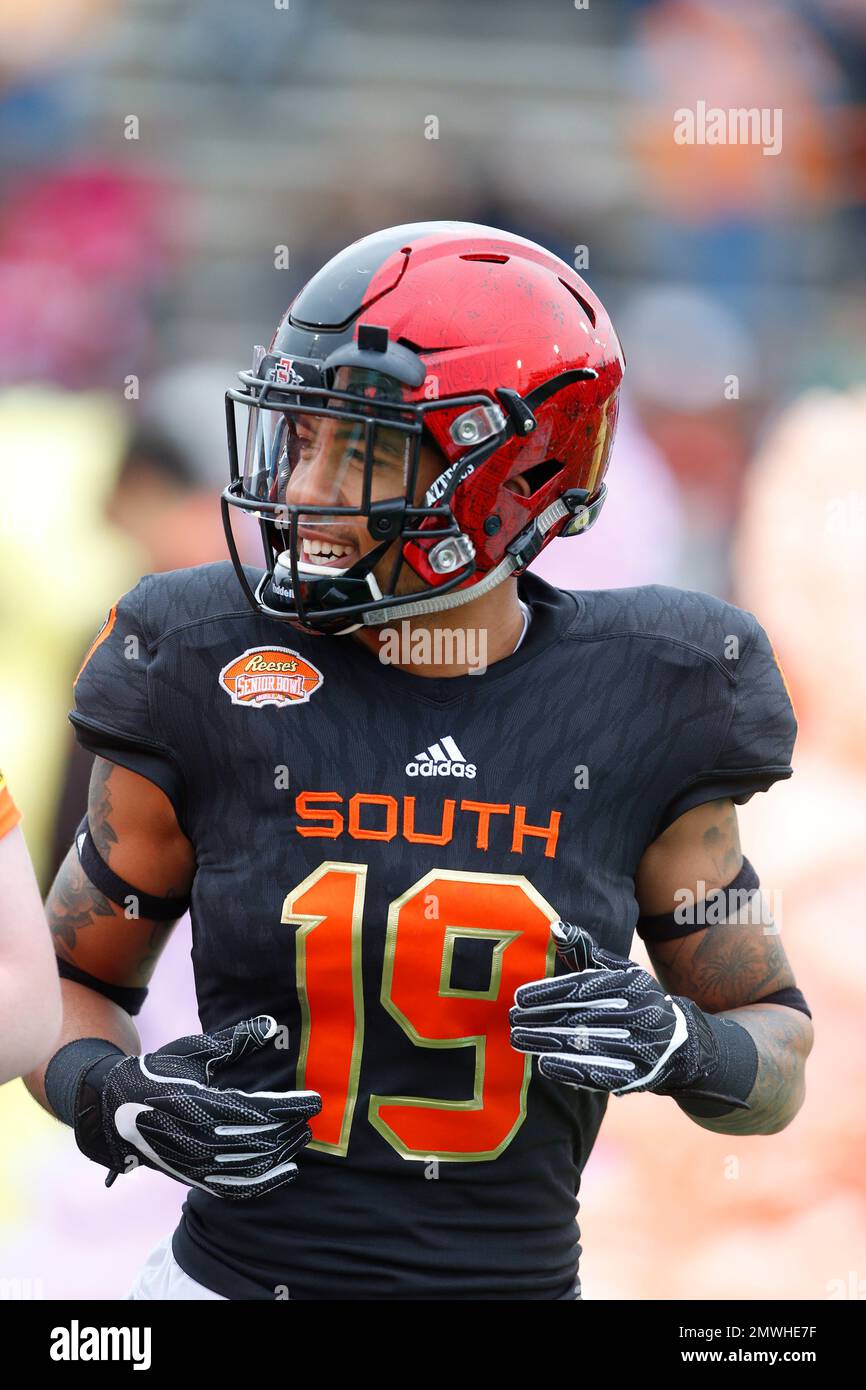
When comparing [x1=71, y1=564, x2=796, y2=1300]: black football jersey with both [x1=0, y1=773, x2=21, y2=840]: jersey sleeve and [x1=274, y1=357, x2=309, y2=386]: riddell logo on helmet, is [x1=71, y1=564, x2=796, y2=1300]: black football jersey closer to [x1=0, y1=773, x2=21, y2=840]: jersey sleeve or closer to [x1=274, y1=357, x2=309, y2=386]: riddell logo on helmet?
[x1=274, y1=357, x2=309, y2=386]: riddell logo on helmet

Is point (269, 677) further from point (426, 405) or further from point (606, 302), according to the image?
point (606, 302)

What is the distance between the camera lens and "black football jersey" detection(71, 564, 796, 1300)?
4.95ft

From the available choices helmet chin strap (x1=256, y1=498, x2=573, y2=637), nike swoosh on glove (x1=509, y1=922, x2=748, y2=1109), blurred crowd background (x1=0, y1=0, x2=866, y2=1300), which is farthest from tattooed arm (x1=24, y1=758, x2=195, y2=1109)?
blurred crowd background (x1=0, y1=0, x2=866, y2=1300)

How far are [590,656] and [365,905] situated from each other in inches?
13.6

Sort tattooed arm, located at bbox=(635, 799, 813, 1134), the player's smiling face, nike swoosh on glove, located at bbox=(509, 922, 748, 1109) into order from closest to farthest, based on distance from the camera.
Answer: nike swoosh on glove, located at bbox=(509, 922, 748, 1109) → the player's smiling face → tattooed arm, located at bbox=(635, 799, 813, 1134)

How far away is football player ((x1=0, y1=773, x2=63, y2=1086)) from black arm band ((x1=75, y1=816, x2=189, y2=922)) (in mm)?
462

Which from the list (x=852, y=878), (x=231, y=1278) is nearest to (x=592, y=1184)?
(x=852, y=878)

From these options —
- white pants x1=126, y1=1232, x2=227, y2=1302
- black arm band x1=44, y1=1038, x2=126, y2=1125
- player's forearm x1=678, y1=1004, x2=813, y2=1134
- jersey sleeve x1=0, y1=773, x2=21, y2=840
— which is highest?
jersey sleeve x1=0, y1=773, x2=21, y2=840

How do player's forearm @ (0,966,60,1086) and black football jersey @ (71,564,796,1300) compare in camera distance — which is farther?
black football jersey @ (71,564,796,1300)

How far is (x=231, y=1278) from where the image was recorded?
5.02ft

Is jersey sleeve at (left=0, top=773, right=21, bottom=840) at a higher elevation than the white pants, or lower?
higher

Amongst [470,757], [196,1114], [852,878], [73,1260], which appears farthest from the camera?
[852,878]

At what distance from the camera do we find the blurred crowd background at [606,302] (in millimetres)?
3203

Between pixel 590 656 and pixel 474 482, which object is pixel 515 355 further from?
pixel 590 656
